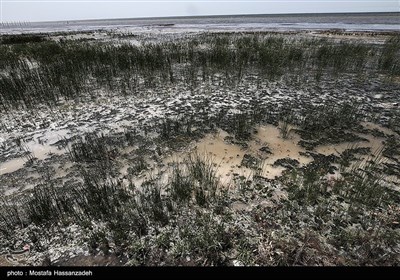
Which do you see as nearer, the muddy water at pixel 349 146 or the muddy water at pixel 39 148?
the muddy water at pixel 39 148

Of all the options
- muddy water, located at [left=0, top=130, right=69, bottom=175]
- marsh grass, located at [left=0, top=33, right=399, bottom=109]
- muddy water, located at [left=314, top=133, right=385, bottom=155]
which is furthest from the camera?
marsh grass, located at [left=0, top=33, right=399, bottom=109]

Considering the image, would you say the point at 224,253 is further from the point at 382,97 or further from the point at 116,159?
the point at 382,97

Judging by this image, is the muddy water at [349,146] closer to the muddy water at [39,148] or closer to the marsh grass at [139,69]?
the marsh grass at [139,69]

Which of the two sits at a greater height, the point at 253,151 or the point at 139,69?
the point at 139,69

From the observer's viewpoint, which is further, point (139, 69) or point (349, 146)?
point (139, 69)

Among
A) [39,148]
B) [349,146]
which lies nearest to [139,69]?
[39,148]

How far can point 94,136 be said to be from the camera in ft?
22.8
